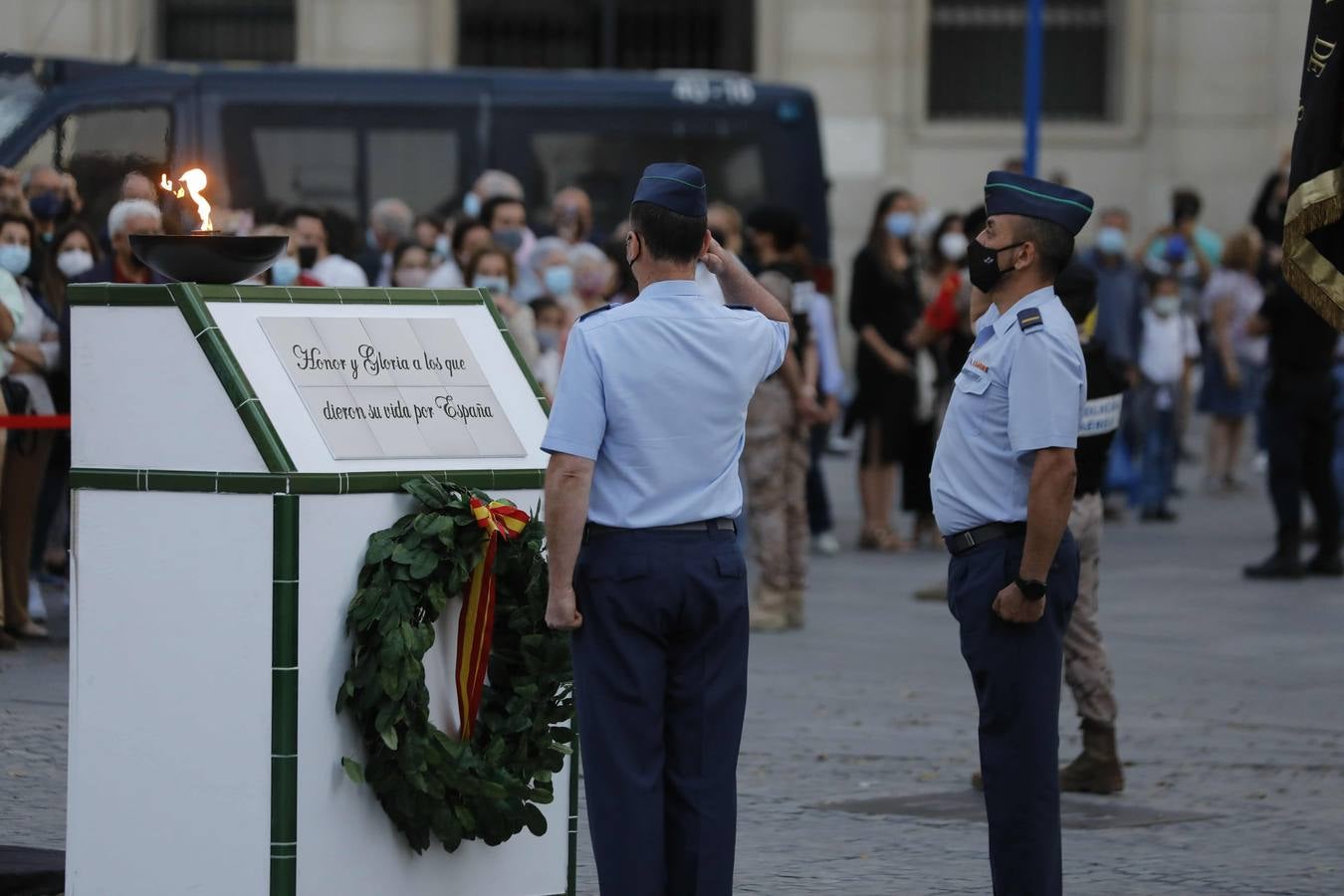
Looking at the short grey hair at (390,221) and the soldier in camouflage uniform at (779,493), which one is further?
the short grey hair at (390,221)

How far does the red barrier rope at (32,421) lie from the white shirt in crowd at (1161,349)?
27.8 feet

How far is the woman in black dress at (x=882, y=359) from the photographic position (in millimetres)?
14891

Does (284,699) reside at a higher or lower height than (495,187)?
lower

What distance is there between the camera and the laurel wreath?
5.52m

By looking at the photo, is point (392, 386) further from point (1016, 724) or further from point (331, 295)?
point (1016, 724)

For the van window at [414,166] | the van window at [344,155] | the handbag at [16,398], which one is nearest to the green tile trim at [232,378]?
the handbag at [16,398]

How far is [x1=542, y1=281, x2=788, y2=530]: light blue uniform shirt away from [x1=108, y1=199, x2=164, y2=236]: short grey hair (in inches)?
61.3

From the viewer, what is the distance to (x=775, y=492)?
11344 millimetres

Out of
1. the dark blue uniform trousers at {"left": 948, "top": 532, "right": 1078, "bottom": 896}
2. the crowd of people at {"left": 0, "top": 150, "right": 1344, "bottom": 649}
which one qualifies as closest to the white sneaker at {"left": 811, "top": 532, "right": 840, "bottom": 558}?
the crowd of people at {"left": 0, "top": 150, "right": 1344, "bottom": 649}

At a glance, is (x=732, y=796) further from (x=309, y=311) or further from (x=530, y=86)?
(x=530, y=86)

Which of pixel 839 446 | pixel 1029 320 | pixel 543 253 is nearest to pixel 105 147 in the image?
pixel 1029 320

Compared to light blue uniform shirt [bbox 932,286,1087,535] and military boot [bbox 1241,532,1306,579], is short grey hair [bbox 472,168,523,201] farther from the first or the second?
light blue uniform shirt [bbox 932,286,1087,535]

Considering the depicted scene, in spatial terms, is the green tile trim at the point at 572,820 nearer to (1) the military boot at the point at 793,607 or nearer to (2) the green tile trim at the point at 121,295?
(2) the green tile trim at the point at 121,295

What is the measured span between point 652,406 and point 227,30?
24221mm
